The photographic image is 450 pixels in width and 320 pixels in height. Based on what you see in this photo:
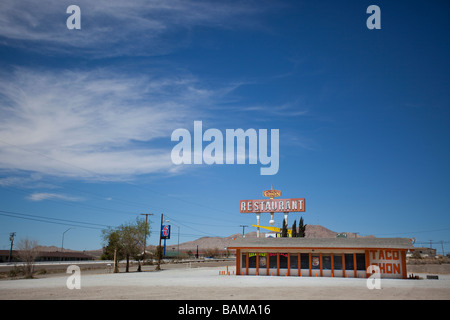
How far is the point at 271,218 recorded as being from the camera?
66.7m

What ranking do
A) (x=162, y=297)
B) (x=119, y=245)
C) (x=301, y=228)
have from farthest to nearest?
(x=301, y=228) < (x=119, y=245) < (x=162, y=297)

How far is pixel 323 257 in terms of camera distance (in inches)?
1471

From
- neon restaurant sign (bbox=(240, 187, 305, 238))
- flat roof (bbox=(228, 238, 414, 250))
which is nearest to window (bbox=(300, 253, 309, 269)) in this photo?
flat roof (bbox=(228, 238, 414, 250))

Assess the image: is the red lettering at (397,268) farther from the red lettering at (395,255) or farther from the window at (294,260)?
the window at (294,260)

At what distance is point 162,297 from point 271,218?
4916 cm

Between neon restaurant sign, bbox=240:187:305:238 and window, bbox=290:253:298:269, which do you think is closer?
window, bbox=290:253:298:269

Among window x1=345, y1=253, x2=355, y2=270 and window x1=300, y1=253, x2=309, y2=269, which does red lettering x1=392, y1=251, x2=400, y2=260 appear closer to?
window x1=345, y1=253, x2=355, y2=270

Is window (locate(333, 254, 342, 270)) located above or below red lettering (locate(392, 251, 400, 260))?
below

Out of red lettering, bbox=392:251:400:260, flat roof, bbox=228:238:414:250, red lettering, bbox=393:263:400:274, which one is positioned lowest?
red lettering, bbox=393:263:400:274

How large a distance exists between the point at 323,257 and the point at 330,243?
1737 mm

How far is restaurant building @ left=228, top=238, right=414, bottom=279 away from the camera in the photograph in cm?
3541
